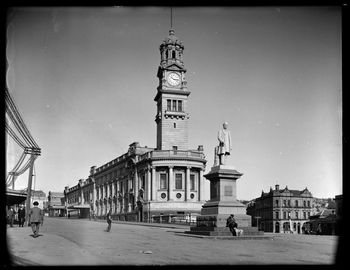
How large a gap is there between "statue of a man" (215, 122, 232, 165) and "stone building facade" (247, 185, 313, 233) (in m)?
81.3

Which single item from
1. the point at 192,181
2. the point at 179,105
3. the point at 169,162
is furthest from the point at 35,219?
the point at 179,105

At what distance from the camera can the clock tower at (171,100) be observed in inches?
2313

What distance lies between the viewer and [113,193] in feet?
247

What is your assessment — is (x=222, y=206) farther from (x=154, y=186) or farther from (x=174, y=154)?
(x=154, y=186)

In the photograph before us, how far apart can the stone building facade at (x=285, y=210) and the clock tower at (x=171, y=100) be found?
47130mm

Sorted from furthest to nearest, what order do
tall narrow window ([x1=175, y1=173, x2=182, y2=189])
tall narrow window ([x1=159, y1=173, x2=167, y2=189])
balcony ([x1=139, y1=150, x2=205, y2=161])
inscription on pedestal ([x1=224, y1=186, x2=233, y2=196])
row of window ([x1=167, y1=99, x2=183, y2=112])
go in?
row of window ([x1=167, y1=99, x2=183, y2=112]) < tall narrow window ([x1=159, y1=173, x2=167, y2=189]) < tall narrow window ([x1=175, y1=173, x2=182, y2=189]) < balcony ([x1=139, y1=150, x2=205, y2=161]) < inscription on pedestal ([x1=224, y1=186, x2=233, y2=196])

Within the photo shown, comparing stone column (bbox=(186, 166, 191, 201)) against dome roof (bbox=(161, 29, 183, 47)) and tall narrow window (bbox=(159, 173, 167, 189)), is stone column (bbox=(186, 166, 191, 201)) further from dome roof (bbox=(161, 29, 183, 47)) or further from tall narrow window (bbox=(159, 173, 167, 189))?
dome roof (bbox=(161, 29, 183, 47))

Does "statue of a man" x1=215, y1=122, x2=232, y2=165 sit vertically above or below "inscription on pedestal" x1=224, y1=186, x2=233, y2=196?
above

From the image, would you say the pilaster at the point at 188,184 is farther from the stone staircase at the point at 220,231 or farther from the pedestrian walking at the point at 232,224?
the pedestrian walking at the point at 232,224

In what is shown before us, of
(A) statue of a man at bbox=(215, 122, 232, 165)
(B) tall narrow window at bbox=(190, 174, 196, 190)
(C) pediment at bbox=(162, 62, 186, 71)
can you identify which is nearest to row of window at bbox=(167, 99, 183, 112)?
(C) pediment at bbox=(162, 62, 186, 71)

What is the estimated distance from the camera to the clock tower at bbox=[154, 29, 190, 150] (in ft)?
193
